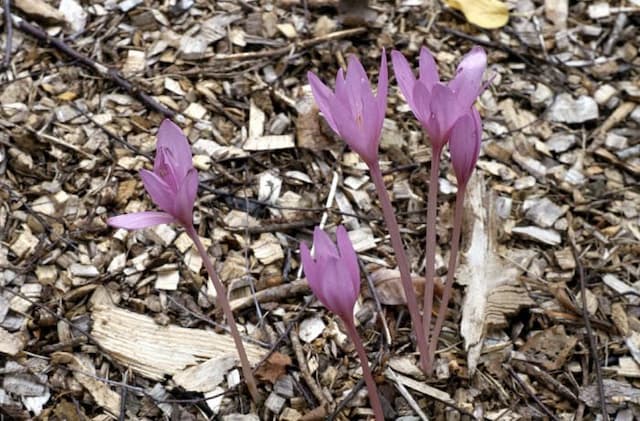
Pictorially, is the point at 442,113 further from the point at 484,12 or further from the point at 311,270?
the point at 484,12

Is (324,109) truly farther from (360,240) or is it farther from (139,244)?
(139,244)

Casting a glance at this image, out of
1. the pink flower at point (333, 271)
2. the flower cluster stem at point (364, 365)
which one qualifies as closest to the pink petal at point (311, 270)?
the pink flower at point (333, 271)

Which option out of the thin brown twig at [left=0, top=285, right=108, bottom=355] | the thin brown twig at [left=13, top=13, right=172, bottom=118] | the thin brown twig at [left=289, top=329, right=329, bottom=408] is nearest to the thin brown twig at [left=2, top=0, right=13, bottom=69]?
the thin brown twig at [left=13, top=13, right=172, bottom=118]

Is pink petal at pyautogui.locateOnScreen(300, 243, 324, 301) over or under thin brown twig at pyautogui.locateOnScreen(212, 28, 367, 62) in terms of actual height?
over

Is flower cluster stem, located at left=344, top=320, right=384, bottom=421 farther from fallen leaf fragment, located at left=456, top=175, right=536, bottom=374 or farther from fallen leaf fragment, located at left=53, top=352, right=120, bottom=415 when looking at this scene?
fallen leaf fragment, located at left=53, top=352, right=120, bottom=415

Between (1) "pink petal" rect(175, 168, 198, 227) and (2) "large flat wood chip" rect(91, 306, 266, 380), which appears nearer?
(1) "pink petal" rect(175, 168, 198, 227)

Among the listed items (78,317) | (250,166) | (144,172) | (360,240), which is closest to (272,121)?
(250,166)

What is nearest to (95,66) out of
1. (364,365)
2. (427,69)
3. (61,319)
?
(61,319)
